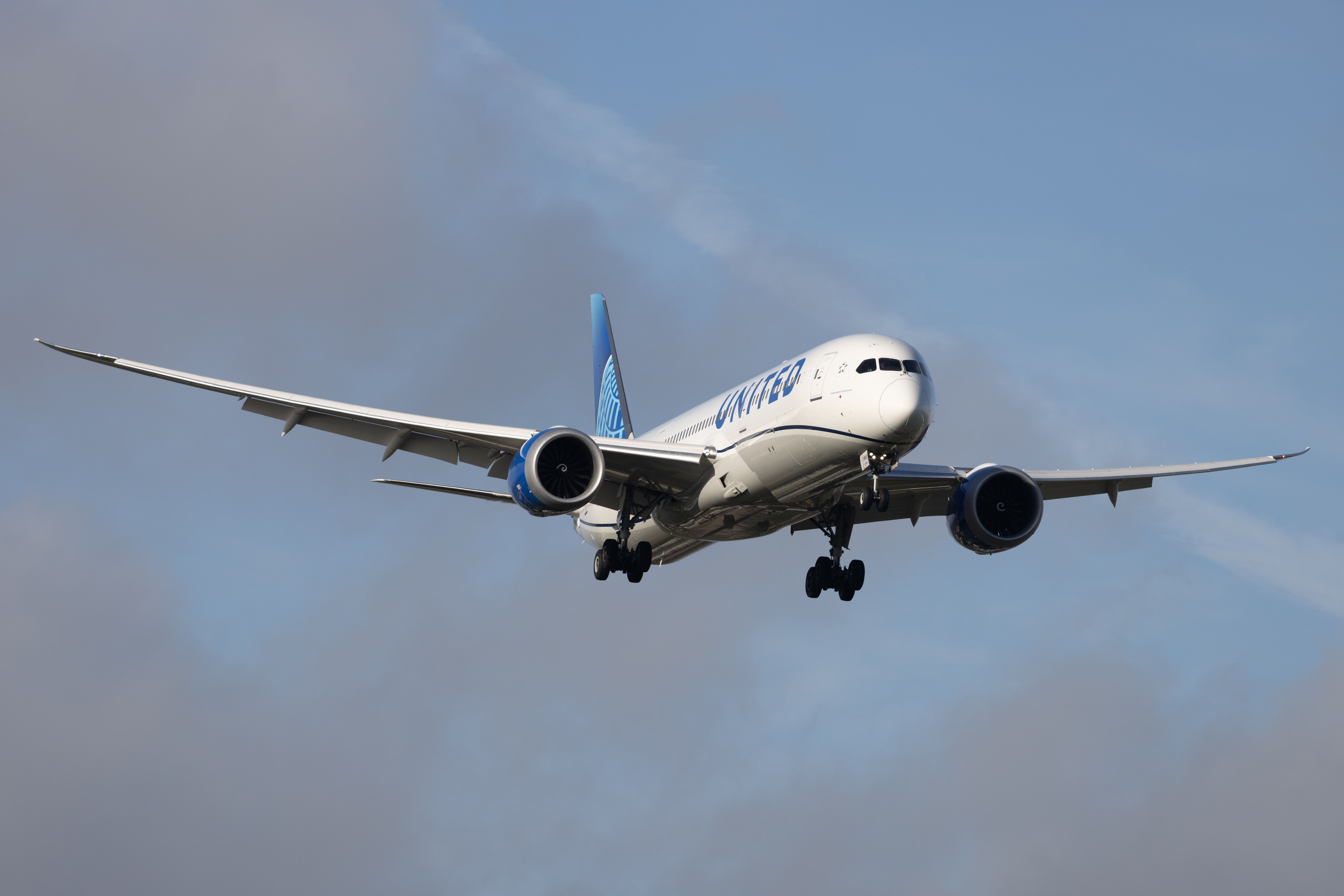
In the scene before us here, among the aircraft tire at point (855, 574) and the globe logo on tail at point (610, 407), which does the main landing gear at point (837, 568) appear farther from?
the globe logo on tail at point (610, 407)

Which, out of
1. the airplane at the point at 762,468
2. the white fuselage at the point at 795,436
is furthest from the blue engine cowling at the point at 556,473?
the white fuselage at the point at 795,436

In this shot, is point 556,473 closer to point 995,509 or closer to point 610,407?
point 995,509

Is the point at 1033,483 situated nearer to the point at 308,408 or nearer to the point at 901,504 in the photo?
the point at 901,504

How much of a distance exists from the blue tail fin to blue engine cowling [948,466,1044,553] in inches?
518

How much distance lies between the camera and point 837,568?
37.2m

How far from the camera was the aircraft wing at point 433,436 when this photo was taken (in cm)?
3381

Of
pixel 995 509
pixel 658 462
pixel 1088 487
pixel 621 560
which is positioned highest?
pixel 1088 487

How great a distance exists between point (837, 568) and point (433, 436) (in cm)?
1080

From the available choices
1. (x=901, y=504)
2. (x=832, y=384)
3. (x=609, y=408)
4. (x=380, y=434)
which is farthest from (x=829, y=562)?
(x=609, y=408)

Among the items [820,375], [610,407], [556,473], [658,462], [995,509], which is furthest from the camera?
[610,407]

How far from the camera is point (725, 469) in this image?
33.4m

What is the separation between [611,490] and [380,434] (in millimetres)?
5932

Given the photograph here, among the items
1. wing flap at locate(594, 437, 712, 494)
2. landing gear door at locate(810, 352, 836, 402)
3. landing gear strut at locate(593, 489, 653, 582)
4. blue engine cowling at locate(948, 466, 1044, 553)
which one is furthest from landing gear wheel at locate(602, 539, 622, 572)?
blue engine cowling at locate(948, 466, 1044, 553)

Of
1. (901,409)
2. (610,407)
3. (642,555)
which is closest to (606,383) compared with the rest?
(610,407)
